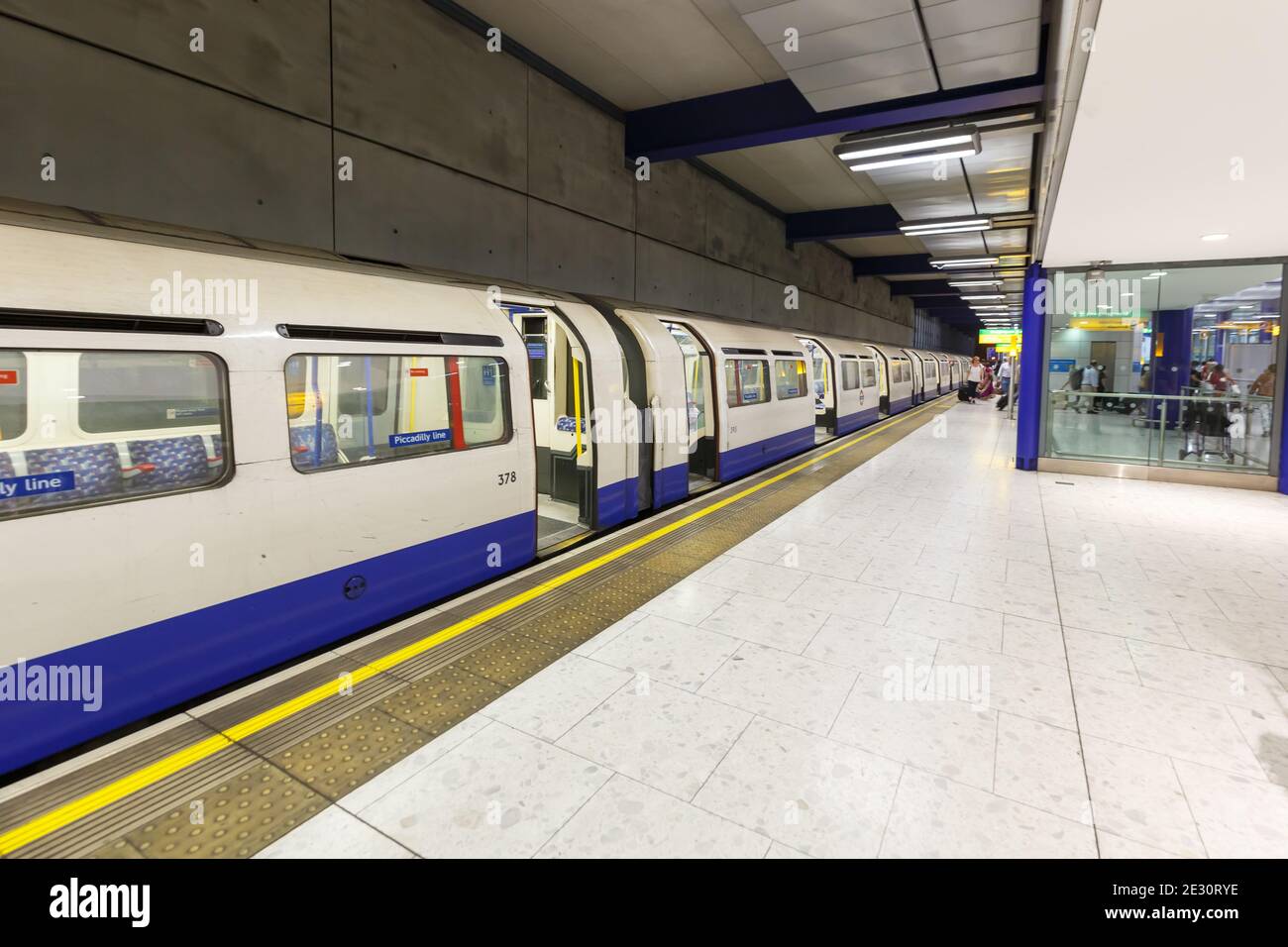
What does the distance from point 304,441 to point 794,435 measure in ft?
27.4

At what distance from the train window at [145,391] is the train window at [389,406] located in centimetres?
39

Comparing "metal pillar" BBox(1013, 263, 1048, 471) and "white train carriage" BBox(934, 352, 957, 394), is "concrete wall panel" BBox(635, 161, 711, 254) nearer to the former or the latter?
"metal pillar" BBox(1013, 263, 1048, 471)

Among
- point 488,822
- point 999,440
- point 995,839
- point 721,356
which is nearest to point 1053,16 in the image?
point 721,356

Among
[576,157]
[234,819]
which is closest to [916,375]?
[576,157]

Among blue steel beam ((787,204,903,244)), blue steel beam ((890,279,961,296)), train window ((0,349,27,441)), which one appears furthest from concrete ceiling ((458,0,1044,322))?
blue steel beam ((890,279,961,296))

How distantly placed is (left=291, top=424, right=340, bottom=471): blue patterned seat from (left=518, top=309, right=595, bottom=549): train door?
2826 mm

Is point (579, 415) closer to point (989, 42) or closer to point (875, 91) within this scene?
point (875, 91)

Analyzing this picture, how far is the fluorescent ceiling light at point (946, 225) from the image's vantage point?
34.9 feet

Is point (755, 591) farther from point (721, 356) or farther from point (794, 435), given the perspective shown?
point (794, 435)

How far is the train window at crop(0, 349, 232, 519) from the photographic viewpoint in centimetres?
256

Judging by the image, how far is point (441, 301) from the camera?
4.34m

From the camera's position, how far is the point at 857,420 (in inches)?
590

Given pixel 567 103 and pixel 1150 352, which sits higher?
pixel 567 103

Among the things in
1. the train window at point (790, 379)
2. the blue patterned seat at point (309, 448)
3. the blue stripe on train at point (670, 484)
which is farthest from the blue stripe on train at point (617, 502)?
the train window at point (790, 379)
